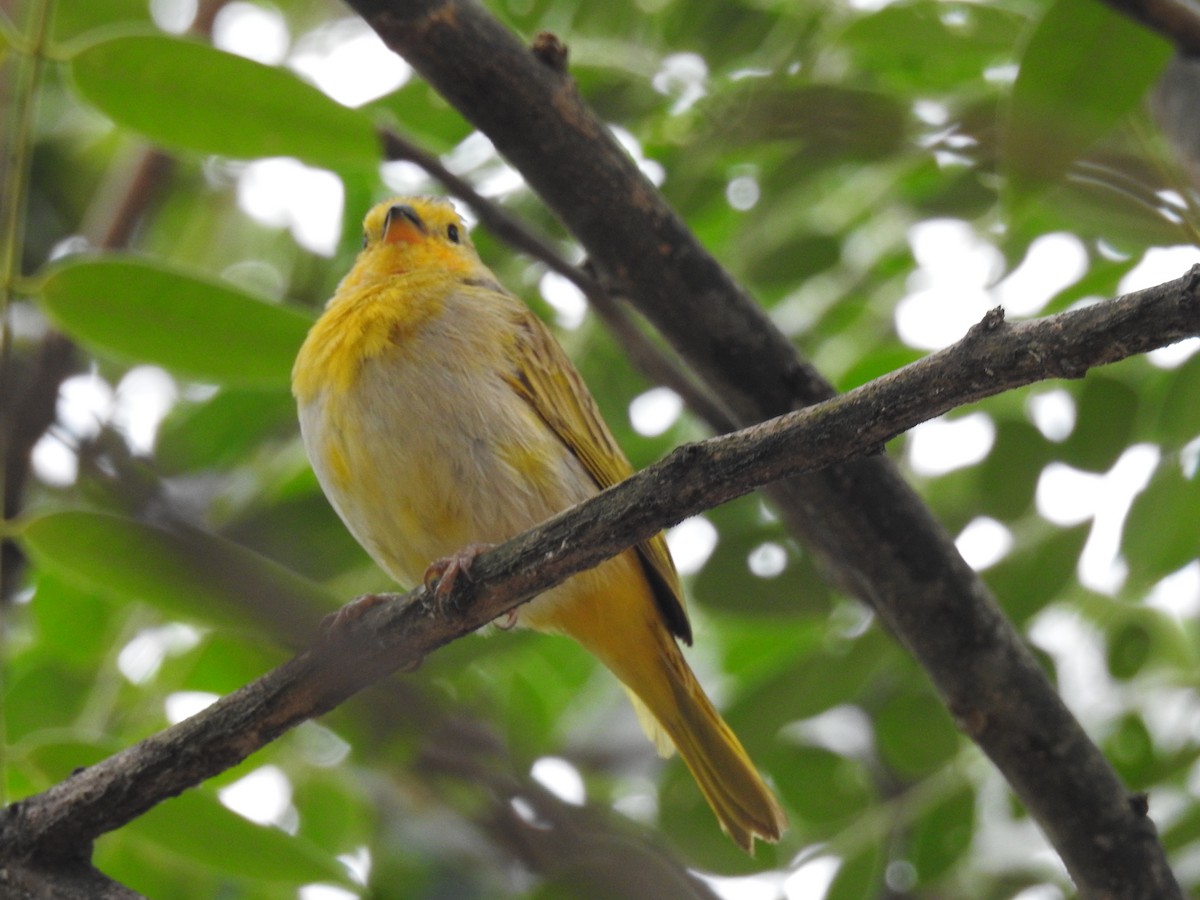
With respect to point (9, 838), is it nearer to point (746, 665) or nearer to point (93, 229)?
point (746, 665)

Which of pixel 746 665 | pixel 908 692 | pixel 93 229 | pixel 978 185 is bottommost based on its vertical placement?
pixel 908 692

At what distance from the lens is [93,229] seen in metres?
5.72

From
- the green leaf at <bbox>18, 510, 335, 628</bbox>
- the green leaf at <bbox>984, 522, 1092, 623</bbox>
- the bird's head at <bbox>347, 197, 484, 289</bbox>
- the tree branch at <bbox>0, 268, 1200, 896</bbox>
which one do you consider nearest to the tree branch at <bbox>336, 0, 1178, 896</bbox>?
the tree branch at <bbox>0, 268, 1200, 896</bbox>

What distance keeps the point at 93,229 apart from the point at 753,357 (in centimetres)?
351

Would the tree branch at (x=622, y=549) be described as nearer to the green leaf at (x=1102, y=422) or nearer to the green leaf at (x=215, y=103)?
the green leaf at (x=1102, y=422)

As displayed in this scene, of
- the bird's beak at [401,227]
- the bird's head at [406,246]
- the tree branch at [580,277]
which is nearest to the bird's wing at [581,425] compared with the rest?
→ the tree branch at [580,277]

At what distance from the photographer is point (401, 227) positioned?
17.1 feet

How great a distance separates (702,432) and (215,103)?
1975 millimetres

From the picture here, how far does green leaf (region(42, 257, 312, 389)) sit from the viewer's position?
11.5 feet

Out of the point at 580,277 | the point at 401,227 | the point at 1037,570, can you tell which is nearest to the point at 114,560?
the point at 580,277

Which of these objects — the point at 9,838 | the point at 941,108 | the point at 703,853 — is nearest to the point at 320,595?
the point at 9,838

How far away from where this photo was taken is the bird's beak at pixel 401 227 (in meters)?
5.16

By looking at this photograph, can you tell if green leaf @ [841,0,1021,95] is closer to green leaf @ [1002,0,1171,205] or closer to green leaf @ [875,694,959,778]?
green leaf @ [1002,0,1171,205]

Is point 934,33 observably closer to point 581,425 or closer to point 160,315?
point 581,425
